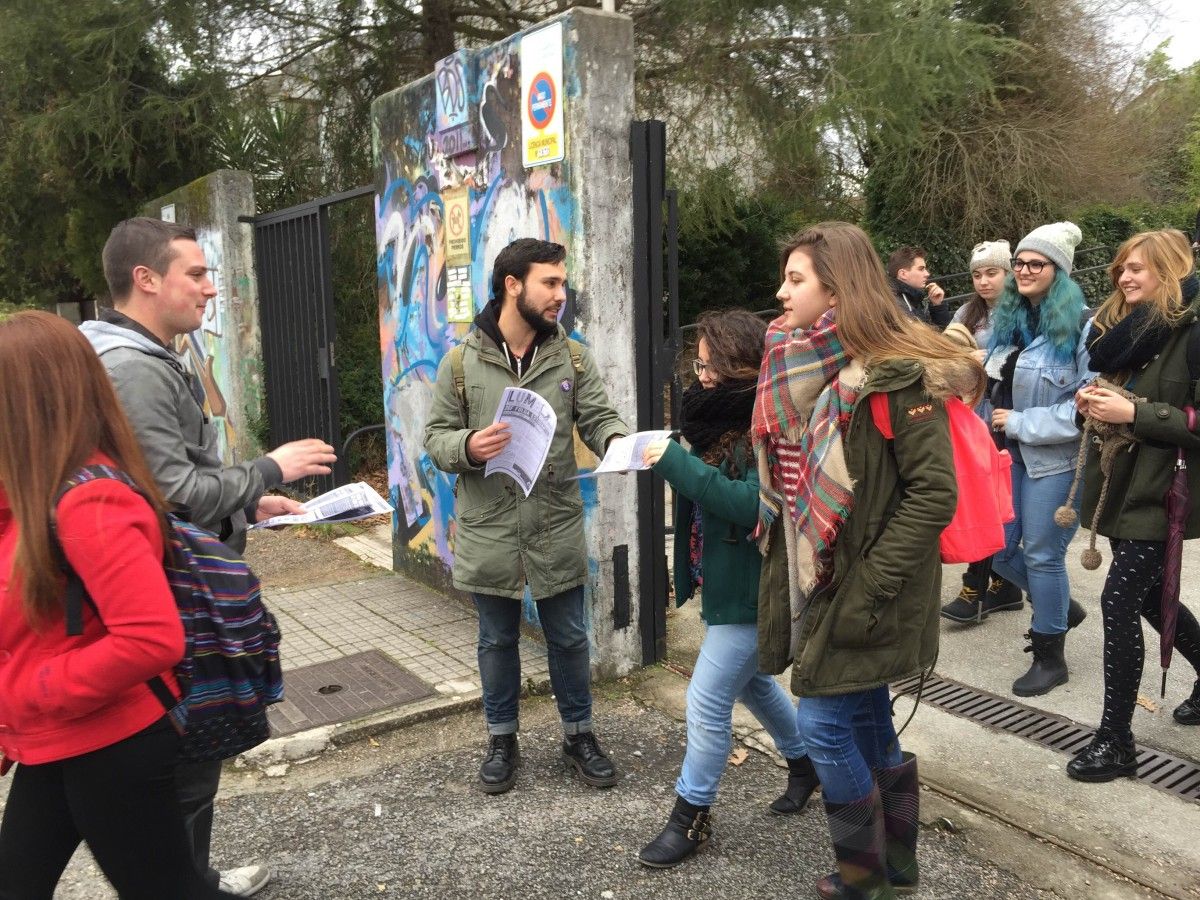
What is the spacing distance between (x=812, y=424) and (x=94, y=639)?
169cm

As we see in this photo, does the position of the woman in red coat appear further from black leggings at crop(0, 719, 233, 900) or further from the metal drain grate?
the metal drain grate

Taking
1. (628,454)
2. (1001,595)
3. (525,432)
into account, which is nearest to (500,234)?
(525,432)

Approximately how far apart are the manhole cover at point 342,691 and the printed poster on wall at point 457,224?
2044mm


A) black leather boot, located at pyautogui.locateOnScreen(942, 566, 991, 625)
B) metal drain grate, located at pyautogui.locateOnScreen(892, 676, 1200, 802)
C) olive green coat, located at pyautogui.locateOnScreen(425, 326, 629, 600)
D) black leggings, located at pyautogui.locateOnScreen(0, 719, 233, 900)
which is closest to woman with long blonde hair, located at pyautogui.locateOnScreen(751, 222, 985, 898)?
metal drain grate, located at pyautogui.locateOnScreen(892, 676, 1200, 802)

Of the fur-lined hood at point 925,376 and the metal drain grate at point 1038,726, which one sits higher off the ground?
the fur-lined hood at point 925,376

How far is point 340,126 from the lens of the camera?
1054 centimetres

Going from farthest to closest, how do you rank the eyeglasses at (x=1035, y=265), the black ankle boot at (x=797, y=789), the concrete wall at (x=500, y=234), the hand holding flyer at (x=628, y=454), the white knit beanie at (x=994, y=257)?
the white knit beanie at (x=994, y=257)
the eyeglasses at (x=1035, y=265)
the concrete wall at (x=500, y=234)
the black ankle boot at (x=797, y=789)
the hand holding flyer at (x=628, y=454)

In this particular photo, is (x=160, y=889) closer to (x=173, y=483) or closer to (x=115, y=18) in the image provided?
(x=173, y=483)

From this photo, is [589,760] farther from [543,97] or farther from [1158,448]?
[543,97]

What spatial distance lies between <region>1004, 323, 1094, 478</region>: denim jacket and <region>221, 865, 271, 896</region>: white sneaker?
3.40 meters

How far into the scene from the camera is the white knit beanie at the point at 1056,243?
4277 millimetres

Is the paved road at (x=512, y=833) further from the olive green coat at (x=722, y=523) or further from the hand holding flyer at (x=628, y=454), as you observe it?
the hand holding flyer at (x=628, y=454)

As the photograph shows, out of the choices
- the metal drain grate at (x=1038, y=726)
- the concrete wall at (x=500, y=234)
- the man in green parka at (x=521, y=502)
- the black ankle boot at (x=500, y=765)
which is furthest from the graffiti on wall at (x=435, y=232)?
the metal drain grate at (x=1038, y=726)

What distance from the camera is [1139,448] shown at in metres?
3.50
